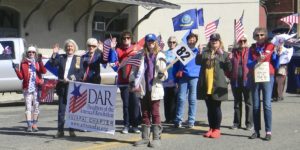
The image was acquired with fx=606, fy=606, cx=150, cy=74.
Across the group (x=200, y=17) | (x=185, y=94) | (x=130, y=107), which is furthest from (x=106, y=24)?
(x=130, y=107)

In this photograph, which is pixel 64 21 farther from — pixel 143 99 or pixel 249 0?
pixel 143 99

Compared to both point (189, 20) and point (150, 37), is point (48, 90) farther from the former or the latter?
point (150, 37)

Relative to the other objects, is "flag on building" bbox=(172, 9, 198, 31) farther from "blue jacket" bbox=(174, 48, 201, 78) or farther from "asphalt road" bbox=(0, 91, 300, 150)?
"asphalt road" bbox=(0, 91, 300, 150)

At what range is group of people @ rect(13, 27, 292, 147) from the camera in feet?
31.5

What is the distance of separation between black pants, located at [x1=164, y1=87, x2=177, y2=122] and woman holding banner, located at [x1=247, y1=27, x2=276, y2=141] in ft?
7.04

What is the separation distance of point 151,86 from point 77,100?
1440 millimetres

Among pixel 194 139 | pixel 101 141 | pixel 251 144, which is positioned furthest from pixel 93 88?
pixel 251 144

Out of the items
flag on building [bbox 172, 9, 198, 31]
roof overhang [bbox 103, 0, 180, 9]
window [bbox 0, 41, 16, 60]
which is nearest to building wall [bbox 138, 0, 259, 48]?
roof overhang [bbox 103, 0, 180, 9]

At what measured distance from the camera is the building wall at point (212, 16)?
26.6 metres

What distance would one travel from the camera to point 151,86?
9578 millimetres

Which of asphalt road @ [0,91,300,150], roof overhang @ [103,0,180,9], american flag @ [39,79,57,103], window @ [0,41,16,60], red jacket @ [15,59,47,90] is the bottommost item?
asphalt road @ [0,91,300,150]

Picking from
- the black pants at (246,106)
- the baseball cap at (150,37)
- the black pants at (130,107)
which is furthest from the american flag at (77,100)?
the black pants at (246,106)

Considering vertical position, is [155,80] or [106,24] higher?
[106,24]

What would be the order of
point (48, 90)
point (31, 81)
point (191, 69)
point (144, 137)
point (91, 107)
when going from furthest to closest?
point (48, 90) → point (191, 69) → point (31, 81) → point (91, 107) → point (144, 137)
